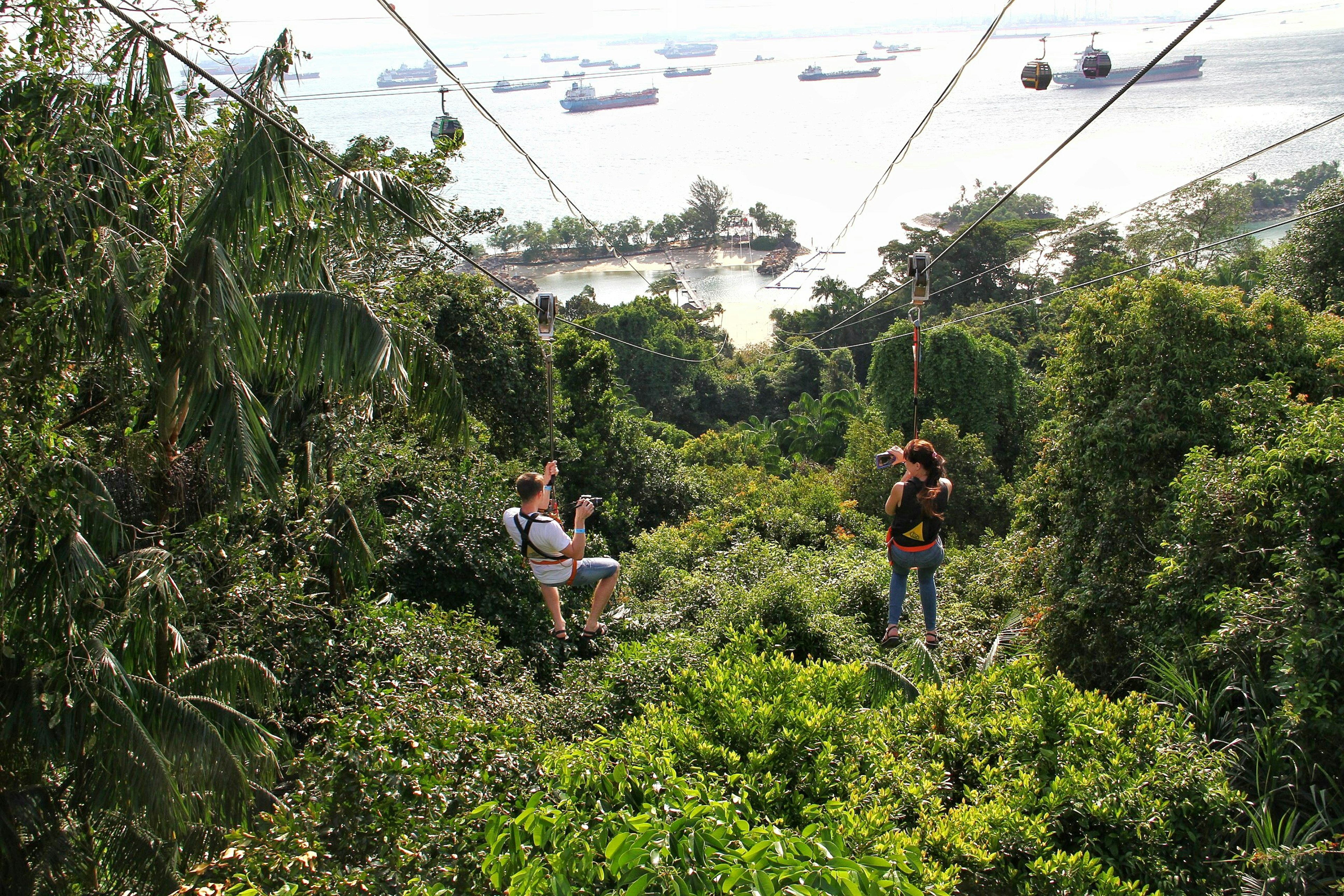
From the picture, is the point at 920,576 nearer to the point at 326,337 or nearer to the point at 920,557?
the point at 920,557

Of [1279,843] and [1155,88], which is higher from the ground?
[1155,88]

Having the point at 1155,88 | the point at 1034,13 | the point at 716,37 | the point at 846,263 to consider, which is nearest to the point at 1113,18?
the point at 1034,13

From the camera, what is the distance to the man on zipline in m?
6.61

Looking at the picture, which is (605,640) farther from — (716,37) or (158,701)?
(716,37)

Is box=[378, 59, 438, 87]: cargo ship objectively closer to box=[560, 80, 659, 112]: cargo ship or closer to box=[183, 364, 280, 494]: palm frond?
box=[560, 80, 659, 112]: cargo ship

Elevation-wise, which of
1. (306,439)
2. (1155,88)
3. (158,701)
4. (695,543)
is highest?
(1155,88)

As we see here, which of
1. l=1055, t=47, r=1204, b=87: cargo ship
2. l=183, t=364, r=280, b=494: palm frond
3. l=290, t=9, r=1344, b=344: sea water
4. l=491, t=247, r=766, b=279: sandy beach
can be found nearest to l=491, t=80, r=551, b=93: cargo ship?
l=183, t=364, r=280, b=494: palm frond

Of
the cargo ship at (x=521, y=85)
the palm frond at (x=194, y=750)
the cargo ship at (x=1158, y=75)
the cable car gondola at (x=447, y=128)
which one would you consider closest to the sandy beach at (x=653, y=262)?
the cargo ship at (x=1158, y=75)

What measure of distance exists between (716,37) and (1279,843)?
18430cm

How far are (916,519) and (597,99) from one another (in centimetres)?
11621

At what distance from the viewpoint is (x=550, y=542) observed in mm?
6629

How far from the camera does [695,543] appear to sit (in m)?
13.3

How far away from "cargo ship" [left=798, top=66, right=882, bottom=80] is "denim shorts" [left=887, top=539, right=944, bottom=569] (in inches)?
5326

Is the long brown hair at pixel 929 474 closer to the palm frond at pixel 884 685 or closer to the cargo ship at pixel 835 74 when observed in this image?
the palm frond at pixel 884 685
